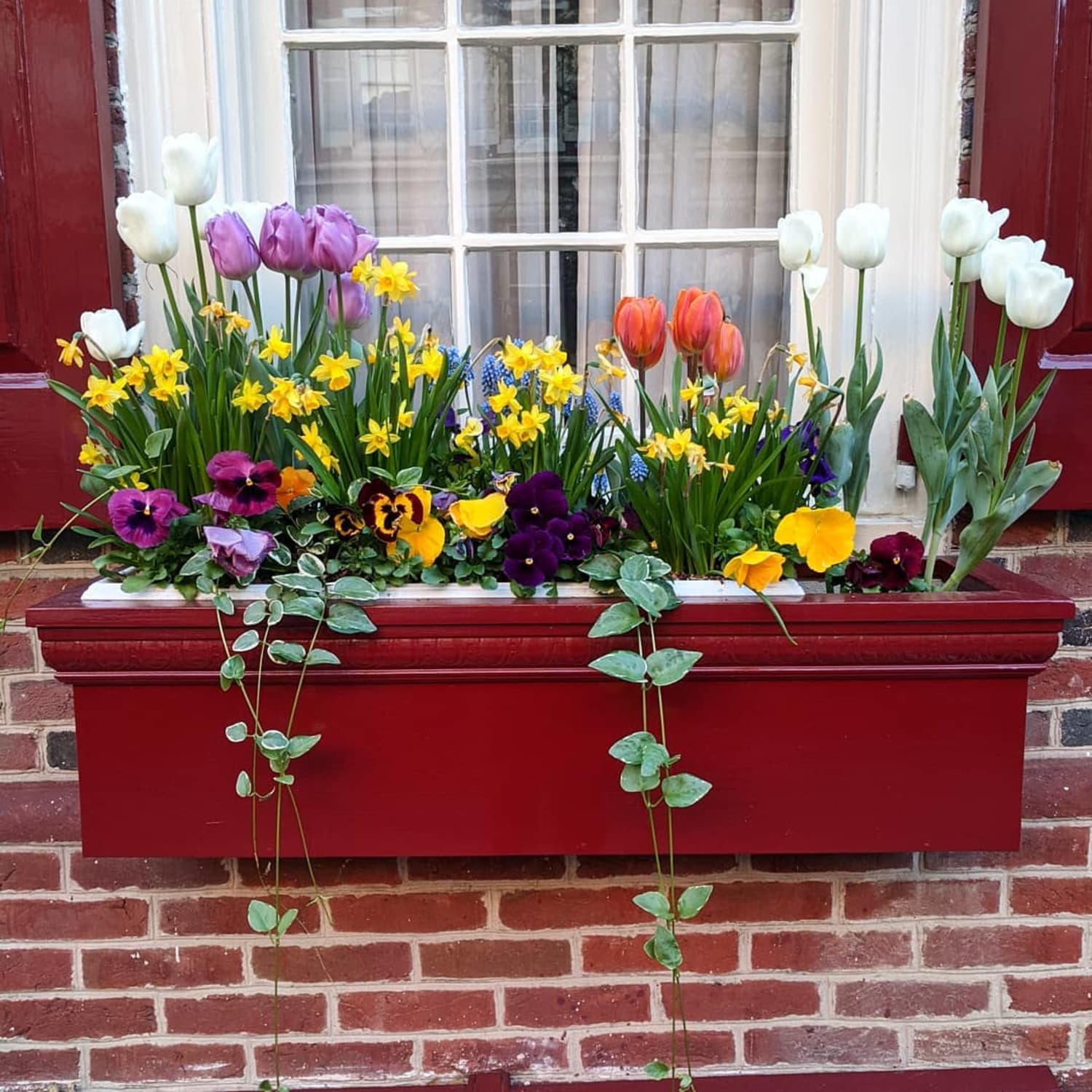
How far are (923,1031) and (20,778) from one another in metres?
1.33

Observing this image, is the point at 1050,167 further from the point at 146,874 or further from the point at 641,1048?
the point at 146,874

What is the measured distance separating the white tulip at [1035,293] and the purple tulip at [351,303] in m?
0.74

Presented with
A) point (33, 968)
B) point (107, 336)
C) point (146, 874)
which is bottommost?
point (33, 968)

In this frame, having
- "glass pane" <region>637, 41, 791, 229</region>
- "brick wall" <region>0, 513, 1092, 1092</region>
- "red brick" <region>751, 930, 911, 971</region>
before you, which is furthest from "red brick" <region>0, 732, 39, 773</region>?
"glass pane" <region>637, 41, 791, 229</region>

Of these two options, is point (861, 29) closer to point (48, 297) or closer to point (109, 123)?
point (109, 123)

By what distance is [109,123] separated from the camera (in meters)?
1.22

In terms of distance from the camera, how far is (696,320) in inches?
42.4

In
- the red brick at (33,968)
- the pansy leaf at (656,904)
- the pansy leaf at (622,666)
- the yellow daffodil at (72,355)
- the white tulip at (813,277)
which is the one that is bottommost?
the red brick at (33,968)

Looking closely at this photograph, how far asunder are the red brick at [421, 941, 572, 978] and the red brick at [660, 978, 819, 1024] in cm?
16

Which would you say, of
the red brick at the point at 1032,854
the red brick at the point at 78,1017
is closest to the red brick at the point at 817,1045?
the red brick at the point at 1032,854

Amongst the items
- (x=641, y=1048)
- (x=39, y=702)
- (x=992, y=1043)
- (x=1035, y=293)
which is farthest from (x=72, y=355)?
(x=992, y=1043)

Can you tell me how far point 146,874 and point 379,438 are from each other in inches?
29.4

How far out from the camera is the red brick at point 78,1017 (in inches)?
54.0

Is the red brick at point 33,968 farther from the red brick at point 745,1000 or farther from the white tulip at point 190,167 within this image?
the white tulip at point 190,167
